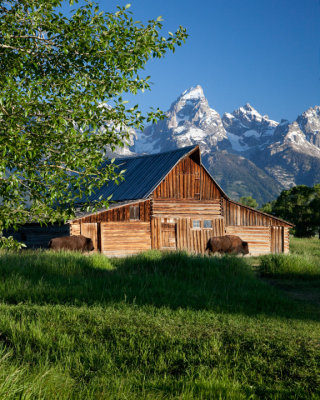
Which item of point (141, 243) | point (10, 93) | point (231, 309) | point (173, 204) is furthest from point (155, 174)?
point (10, 93)

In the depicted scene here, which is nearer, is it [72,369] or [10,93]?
[72,369]

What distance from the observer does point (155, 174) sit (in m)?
33.9

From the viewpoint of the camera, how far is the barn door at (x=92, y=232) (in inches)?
1158

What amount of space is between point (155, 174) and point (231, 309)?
23.7 m

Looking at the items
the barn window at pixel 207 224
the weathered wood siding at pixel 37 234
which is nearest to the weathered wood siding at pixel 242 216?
the barn window at pixel 207 224

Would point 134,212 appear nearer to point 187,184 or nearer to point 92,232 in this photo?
point 92,232

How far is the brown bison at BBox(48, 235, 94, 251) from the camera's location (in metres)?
26.7

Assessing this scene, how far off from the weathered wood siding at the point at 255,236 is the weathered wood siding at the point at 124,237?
292 inches

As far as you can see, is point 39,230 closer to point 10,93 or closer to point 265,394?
point 10,93

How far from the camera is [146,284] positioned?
13.0 m

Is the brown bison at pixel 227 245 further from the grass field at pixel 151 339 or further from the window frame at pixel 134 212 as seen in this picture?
the grass field at pixel 151 339

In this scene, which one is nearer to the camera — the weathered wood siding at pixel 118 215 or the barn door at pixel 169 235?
the weathered wood siding at pixel 118 215

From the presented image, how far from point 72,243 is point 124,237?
467 centimetres

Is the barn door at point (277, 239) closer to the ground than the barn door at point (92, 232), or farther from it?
closer to the ground
